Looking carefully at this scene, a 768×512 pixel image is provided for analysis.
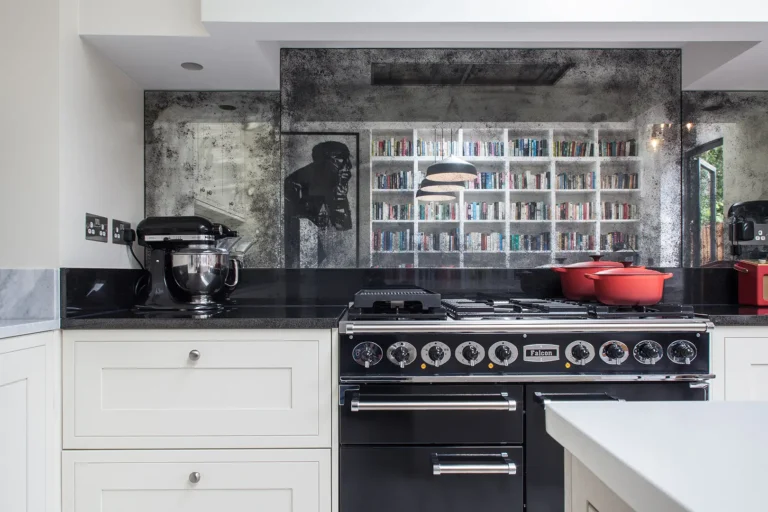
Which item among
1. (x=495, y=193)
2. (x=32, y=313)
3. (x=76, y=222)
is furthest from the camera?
(x=495, y=193)

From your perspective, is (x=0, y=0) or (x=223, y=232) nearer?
(x=0, y=0)

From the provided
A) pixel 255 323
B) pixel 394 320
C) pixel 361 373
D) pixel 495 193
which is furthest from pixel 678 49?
pixel 255 323

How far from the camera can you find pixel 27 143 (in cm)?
163

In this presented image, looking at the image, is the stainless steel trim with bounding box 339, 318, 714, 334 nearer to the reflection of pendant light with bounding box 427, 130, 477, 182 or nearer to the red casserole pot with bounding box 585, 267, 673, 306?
the red casserole pot with bounding box 585, 267, 673, 306

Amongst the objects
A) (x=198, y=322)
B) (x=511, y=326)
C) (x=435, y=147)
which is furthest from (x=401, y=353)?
(x=435, y=147)

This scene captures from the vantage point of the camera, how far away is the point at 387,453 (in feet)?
5.13

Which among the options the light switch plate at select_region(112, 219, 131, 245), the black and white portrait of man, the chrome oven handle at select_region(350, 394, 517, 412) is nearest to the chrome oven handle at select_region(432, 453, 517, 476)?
the chrome oven handle at select_region(350, 394, 517, 412)

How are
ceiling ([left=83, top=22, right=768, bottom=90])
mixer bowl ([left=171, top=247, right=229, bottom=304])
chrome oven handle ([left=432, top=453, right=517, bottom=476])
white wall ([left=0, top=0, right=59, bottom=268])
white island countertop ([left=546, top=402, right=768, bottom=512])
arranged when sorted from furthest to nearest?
mixer bowl ([left=171, top=247, right=229, bottom=304]) → ceiling ([left=83, top=22, right=768, bottom=90]) → white wall ([left=0, top=0, right=59, bottom=268]) → chrome oven handle ([left=432, top=453, right=517, bottom=476]) → white island countertop ([left=546, top=402, right=768, bottom=512])

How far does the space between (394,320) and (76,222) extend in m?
1.16

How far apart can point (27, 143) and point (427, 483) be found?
172cm

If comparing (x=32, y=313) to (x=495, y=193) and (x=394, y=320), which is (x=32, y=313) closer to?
(x=394, y=320)

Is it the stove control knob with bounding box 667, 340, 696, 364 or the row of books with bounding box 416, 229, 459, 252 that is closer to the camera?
the stove control knob with bounding box 667, 340, 696, 364

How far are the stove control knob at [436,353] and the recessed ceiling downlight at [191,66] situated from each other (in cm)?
147

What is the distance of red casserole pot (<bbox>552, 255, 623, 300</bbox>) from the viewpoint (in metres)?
2.00
